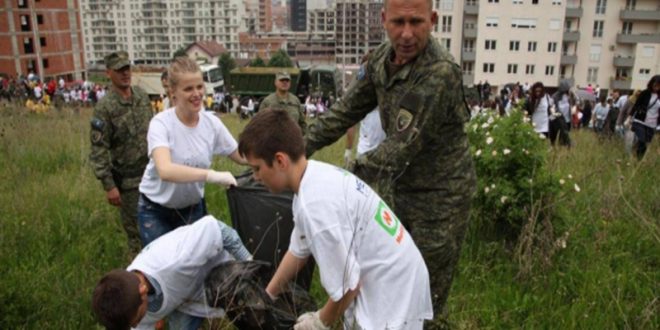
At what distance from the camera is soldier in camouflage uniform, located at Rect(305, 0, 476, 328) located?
186cm

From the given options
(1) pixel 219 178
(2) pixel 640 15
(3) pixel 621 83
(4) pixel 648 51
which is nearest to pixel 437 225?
(1) pixel 219 178

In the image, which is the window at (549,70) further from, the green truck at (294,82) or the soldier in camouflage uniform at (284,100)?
the soldier in camouflage uniform at (284,100)

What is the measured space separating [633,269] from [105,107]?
3596mm

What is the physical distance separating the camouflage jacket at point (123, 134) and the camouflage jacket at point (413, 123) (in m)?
1.60

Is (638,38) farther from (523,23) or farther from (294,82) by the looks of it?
(294,82)

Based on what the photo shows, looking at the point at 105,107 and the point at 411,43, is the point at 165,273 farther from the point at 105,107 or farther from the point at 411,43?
the point at 105,107

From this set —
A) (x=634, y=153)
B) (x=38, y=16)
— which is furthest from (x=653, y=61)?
(x=38, y=16)

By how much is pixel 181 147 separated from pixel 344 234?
56.1 inches

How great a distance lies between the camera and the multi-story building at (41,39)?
139ft

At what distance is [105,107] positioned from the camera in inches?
130

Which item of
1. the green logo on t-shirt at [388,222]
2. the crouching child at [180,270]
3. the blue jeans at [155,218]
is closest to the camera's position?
the green logo on t-shirt at [388,222]

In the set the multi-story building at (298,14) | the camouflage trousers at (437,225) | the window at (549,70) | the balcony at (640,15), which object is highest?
the multi-story building at (298,14)

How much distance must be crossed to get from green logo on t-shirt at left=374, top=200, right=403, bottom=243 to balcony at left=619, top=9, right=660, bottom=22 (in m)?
49.6

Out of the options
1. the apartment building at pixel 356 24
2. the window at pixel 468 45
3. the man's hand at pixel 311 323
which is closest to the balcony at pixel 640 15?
the window at pixel 468 45
